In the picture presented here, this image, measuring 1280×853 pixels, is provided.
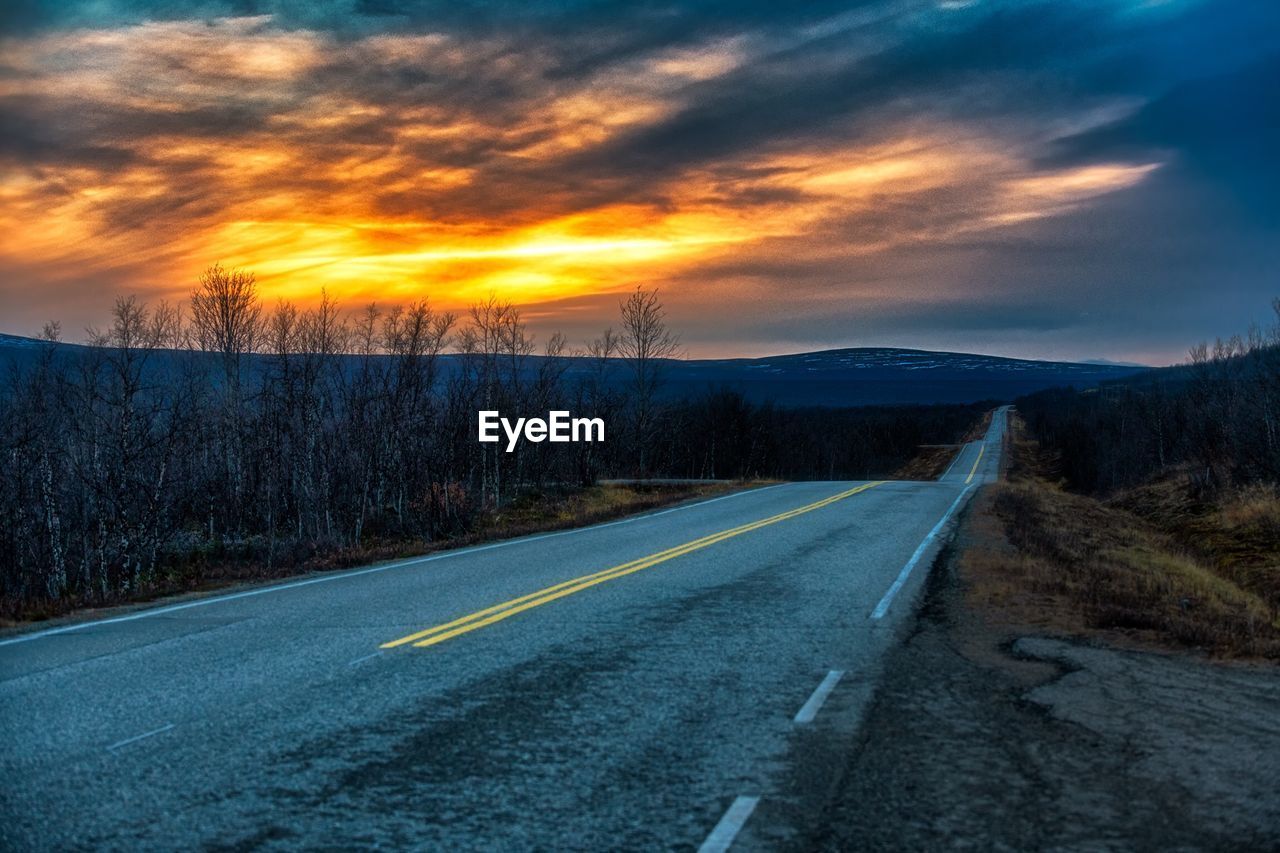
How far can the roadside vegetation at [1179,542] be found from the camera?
32.1ft

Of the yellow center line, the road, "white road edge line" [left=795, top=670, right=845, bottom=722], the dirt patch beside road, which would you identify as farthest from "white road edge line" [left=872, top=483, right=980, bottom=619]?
the yellow center line

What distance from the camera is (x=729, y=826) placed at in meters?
4.27

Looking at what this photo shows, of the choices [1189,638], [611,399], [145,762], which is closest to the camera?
[145,762]

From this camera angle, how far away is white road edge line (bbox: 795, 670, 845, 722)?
6.14 m

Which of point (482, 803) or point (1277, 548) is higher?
point (482, 803)

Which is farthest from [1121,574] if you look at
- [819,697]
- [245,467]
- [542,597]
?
[245,467]

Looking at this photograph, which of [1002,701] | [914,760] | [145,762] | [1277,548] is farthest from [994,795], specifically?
[1277,548]

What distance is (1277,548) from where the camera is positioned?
24719 mm

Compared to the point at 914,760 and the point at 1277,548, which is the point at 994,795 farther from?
the point at 1277,548

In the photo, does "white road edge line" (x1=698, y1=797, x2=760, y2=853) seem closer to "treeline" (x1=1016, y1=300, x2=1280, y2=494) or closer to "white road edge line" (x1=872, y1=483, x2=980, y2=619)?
"white road edge line" (x1=872, y1=483, x2=980, y2=619)

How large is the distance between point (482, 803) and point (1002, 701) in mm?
4021

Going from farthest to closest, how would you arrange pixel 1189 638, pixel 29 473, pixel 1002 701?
pixel 29 473, pixel 1189 638, pixel 1002 701

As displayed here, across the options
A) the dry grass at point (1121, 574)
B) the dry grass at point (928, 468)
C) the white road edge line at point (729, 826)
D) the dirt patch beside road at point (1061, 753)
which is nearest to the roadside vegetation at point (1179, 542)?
the dry grass at point (1121, 574)

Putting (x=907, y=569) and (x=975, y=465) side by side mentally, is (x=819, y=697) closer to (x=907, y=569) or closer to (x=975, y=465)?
(x=907, y=569)
